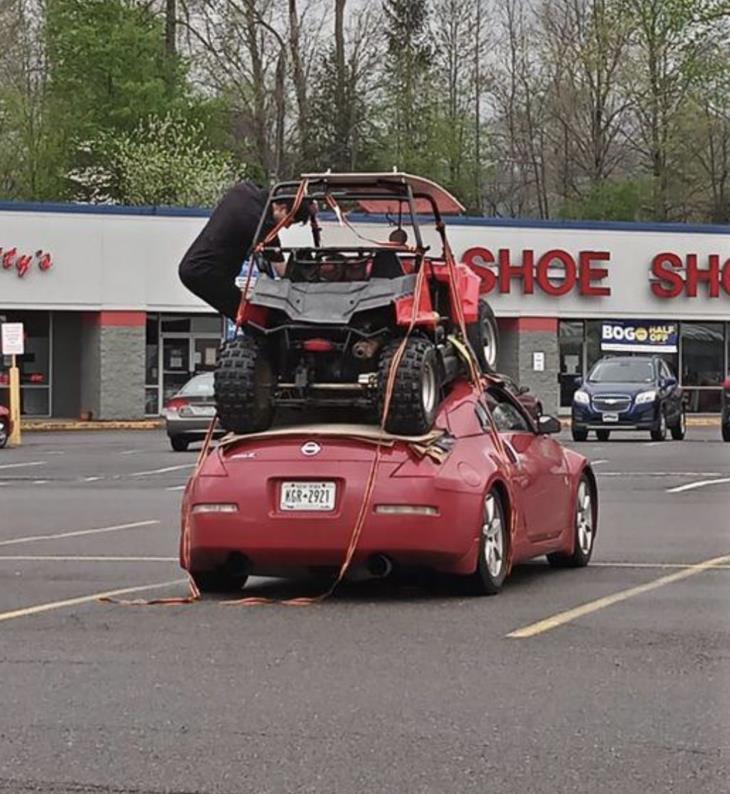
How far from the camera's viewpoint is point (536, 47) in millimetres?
70188

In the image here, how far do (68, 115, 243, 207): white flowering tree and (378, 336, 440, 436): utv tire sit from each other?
47.3m

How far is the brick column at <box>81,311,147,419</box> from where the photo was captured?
137ft

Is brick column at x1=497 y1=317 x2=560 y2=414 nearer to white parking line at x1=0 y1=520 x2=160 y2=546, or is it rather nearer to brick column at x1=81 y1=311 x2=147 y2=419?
brick column at x1=81 y1=311 x2=147 y2=419

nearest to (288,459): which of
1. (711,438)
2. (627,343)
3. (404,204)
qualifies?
(404,204)

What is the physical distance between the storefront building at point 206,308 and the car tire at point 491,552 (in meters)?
31.9

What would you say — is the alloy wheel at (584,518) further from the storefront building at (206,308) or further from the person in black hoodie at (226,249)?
the storefront building at (206,308)

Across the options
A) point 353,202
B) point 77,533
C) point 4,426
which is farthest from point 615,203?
point 353,202

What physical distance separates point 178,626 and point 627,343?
38297 mm

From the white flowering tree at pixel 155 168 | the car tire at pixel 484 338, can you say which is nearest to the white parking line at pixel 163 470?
the car tire at pixel 484 338

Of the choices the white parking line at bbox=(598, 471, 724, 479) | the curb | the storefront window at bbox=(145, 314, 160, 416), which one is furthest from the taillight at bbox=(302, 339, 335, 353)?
the storefront window at bbox=(145, 314, 160, 416)

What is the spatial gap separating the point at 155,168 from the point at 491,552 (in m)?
49.7

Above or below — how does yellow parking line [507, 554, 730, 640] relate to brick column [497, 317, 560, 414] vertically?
below

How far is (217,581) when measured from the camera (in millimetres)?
10844

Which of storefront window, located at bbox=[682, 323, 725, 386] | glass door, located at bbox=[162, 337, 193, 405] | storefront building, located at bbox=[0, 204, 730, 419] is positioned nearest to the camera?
storefront building, located at bbox=[0, 204, 730, 419]
